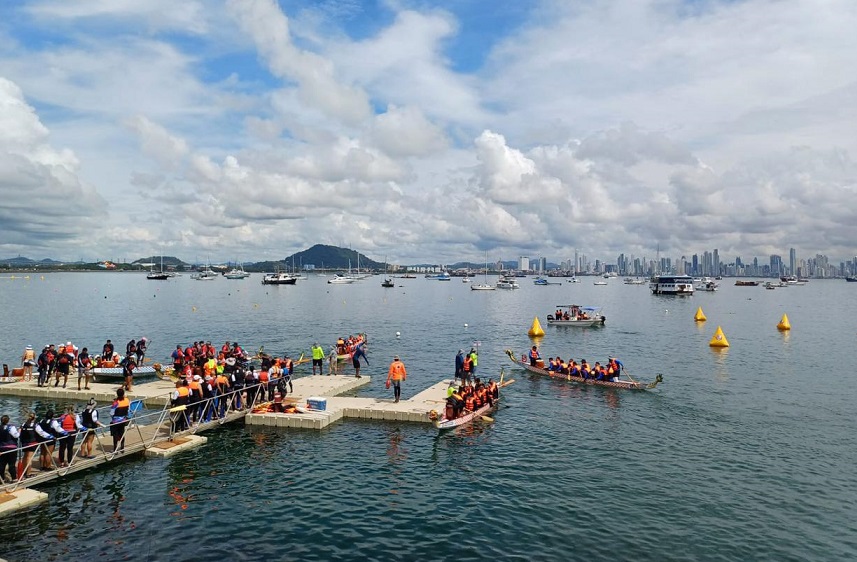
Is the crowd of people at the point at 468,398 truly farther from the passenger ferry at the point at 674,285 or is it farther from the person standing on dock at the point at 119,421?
the passenger ferry at the point at 674,285

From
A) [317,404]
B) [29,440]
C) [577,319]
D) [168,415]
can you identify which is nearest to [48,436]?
[29,440]

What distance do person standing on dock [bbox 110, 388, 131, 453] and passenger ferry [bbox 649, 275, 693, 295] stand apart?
184481 mm

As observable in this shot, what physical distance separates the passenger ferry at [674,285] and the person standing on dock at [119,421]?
7263 inches

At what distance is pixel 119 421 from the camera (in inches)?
895

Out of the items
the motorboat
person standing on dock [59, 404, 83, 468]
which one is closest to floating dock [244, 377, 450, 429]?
person standing on dock [59, 404, 83, 468]

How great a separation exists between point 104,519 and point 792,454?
29.0 m

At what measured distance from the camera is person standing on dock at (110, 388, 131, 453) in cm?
2273

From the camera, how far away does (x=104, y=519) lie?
1833 centimetres

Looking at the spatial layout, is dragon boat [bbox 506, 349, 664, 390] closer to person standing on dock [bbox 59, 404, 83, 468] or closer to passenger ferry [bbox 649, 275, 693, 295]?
person standing on dock [bbox 59, 404, 83, 468]

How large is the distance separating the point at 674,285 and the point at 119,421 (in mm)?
189102

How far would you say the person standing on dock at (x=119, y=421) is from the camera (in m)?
22.7

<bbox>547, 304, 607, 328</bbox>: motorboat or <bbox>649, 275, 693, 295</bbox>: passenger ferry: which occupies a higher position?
<bbox>649, 275, 693, 295</bbox>: passenger ferry

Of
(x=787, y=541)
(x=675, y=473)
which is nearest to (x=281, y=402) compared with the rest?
(x=675, y=473)

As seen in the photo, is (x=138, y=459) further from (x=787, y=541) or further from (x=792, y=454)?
(x=792, y=454)
